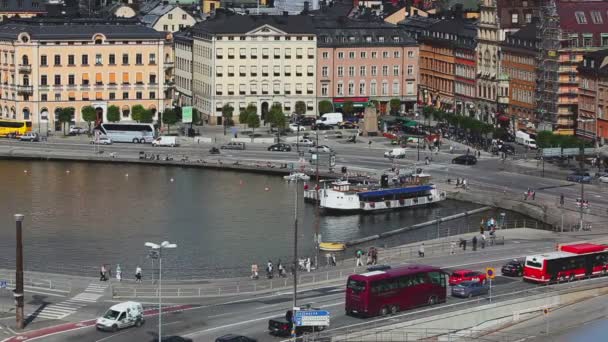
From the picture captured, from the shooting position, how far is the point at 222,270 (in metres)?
86.6

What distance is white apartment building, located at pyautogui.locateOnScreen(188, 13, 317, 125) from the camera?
496 ft

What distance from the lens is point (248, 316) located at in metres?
69.2

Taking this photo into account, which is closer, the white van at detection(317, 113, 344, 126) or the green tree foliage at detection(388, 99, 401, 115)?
the white van at detection(317, 113, 344, 126)

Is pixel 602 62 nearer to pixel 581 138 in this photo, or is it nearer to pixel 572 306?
pixel 581 138

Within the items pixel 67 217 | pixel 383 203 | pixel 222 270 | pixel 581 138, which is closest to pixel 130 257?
pixel 222 270

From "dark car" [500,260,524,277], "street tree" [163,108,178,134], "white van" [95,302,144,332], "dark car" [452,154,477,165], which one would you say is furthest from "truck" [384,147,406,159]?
"white van" [95,302,144,332]

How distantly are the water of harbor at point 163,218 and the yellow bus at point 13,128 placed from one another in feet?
39.2

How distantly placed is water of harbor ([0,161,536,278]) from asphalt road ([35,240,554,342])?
39.4 feet

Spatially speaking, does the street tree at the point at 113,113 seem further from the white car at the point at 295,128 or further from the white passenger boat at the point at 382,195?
the white passenger boat at the point at 382,195

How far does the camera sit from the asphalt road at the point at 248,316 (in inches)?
2621

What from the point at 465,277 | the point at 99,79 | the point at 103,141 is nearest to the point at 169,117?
the point at 103,141

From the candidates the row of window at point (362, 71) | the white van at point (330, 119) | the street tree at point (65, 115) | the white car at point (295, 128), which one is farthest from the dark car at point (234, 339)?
the row of window at point (362, 71)

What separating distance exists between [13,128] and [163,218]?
41993 millimetres

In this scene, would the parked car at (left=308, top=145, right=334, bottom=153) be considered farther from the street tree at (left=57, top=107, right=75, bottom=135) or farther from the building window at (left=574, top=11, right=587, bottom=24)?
the street tree at (left=57, top=107, right=75, bottom=135)
